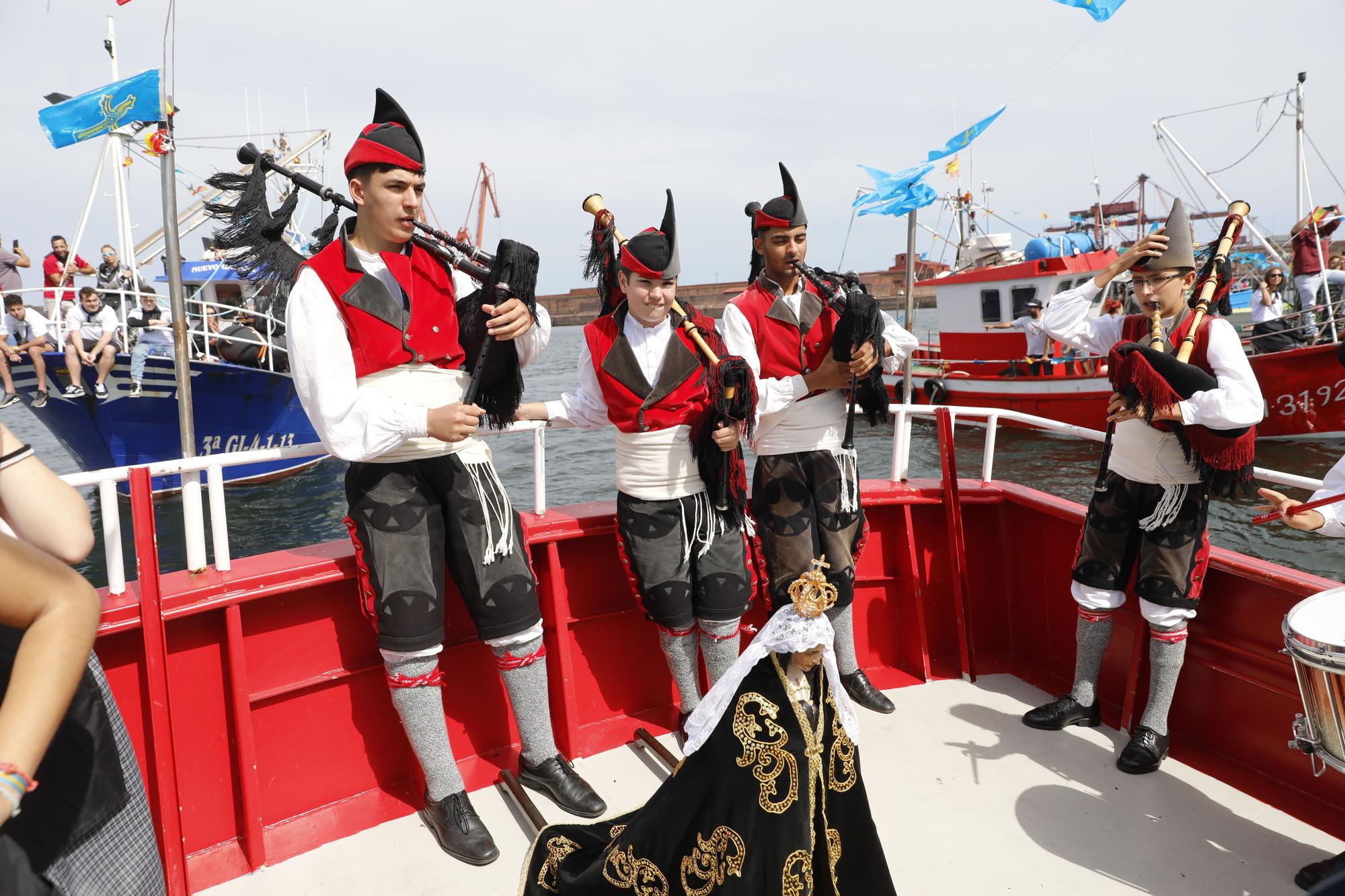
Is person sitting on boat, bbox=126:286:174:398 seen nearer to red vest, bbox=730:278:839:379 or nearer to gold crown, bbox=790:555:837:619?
red vest, bbox=730:278:839:379

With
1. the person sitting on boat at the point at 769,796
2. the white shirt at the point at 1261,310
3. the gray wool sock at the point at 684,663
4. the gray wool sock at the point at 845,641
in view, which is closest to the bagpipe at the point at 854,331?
the gray wool sock at the point at 845,641

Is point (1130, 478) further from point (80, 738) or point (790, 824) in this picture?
point (80, 738)

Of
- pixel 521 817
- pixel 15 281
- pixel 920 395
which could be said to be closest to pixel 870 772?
pixel 521 817

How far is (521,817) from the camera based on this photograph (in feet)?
8.66

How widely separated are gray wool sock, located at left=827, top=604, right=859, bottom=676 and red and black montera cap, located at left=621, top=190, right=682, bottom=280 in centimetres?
140

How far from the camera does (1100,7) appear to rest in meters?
3.86

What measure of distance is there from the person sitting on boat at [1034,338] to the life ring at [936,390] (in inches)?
56.3

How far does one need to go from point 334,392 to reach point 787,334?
1.49 m

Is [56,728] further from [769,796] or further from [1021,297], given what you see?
[1021,297]

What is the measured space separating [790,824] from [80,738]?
1.28 metres

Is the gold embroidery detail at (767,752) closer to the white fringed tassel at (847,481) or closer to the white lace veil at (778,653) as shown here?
the white lace veil at (778,653)

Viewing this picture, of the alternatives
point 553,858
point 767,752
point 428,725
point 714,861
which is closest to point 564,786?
point 428,725

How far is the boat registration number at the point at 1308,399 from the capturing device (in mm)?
10867

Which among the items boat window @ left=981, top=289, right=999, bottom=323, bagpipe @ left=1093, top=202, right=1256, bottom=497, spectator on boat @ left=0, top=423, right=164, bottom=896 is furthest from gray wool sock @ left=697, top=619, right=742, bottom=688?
boat window @ left=981, top=289, right=999, bottom=323
